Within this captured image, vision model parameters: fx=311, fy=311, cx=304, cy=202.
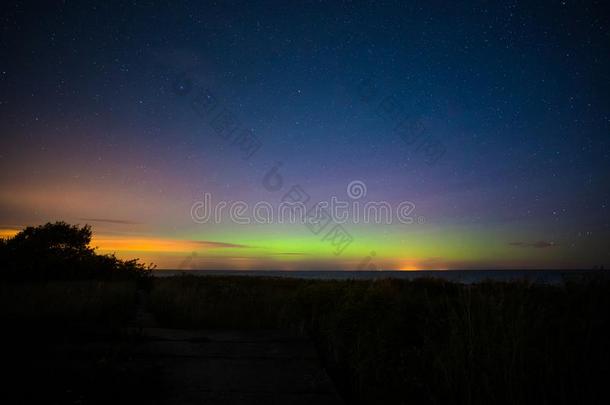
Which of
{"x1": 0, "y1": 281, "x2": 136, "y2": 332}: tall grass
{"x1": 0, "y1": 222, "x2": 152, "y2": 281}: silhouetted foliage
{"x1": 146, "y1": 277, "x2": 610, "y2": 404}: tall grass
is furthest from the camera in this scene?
{"x1": 0, "y1": 222, "x2": 152, "y2": 281}: silhouetted foliage

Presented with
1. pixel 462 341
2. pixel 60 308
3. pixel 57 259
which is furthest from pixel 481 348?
pixel 57 259

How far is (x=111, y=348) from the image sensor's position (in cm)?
405

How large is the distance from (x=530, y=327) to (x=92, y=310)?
7.49 metres

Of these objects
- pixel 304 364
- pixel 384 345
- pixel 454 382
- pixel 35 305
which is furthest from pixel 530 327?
pixel 35 305

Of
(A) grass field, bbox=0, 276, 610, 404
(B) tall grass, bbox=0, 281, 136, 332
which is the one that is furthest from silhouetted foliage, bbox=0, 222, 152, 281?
(A) grass field, bbox=0, 276, 610, 404

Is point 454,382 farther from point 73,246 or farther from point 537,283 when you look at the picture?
point 73,246

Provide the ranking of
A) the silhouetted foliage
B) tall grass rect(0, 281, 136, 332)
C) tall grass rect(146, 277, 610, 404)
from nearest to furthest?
1. tall grass rect(146, 277, 610, 404)
2. tall grass rect(0, 281, 136, 332)
3. the silhouetted foliage

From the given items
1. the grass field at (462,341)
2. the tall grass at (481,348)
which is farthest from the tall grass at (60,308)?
the tall grass at (481,348)

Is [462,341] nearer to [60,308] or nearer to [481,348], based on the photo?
[481,348]

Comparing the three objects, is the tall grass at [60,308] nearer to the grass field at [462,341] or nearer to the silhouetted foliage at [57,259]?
the grass field at [462,341]

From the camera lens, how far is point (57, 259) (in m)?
12.6

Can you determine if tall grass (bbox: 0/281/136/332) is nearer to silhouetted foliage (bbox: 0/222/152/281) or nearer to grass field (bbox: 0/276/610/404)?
grass field (bbox: 0/276/610/404)

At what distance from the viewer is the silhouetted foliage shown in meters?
11.6

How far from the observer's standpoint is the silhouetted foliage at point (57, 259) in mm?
11552
